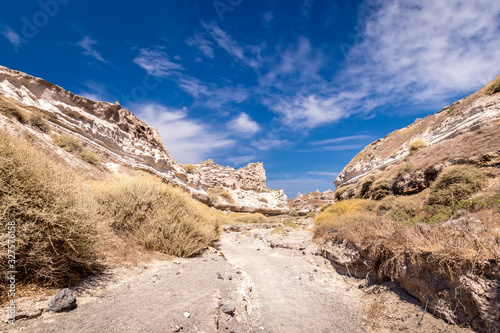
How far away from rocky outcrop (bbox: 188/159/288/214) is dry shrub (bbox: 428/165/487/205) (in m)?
22.1

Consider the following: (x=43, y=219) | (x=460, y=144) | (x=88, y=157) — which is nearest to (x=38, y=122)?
(x=88, y=157)

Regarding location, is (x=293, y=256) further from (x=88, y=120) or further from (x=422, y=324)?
(x=88, y=120)

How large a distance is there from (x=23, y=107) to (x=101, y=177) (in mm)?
6185

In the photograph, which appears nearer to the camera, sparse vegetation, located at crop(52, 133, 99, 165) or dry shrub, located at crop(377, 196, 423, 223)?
dry shrub, located at crop(377, 196, 423, 223)

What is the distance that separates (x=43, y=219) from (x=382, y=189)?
42.8 feet

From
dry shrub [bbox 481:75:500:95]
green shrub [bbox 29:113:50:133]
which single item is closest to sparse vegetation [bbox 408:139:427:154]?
dry shrub [bbox 481:75:500:95]

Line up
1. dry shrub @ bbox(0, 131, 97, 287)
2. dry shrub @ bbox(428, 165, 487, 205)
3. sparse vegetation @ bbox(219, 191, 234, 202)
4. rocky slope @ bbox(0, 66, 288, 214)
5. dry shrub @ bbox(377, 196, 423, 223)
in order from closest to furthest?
dry shrub @ bbox(0, 131, 97, 287) < dry shrub @ bbox(428, 165, 487, 205) < dry shrub @ bbox(377, 196, 423, 223) < rocky slope @ bbox(0, 66, 288, 214) < sparse vegetation @ bbox(219, 191, 234, 202)

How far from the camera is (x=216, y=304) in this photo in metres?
3.20

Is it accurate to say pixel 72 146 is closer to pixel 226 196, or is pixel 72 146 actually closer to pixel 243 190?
pixel 226 196

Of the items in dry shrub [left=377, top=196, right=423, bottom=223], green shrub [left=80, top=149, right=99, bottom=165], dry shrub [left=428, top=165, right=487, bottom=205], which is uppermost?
green shrub [left=80, top=149, right=99, bottom=165]

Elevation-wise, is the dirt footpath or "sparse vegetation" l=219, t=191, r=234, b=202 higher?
"sparse vegetation" l=219, t=191, r=234, b=202

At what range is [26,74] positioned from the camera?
11.8m

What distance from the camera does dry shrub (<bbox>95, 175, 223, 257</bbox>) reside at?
570 cm

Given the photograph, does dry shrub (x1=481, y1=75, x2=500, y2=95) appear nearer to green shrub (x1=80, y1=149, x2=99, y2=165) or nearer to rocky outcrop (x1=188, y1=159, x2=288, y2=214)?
green shrub (x1=80, y1=149, x2=99, y2=165)
